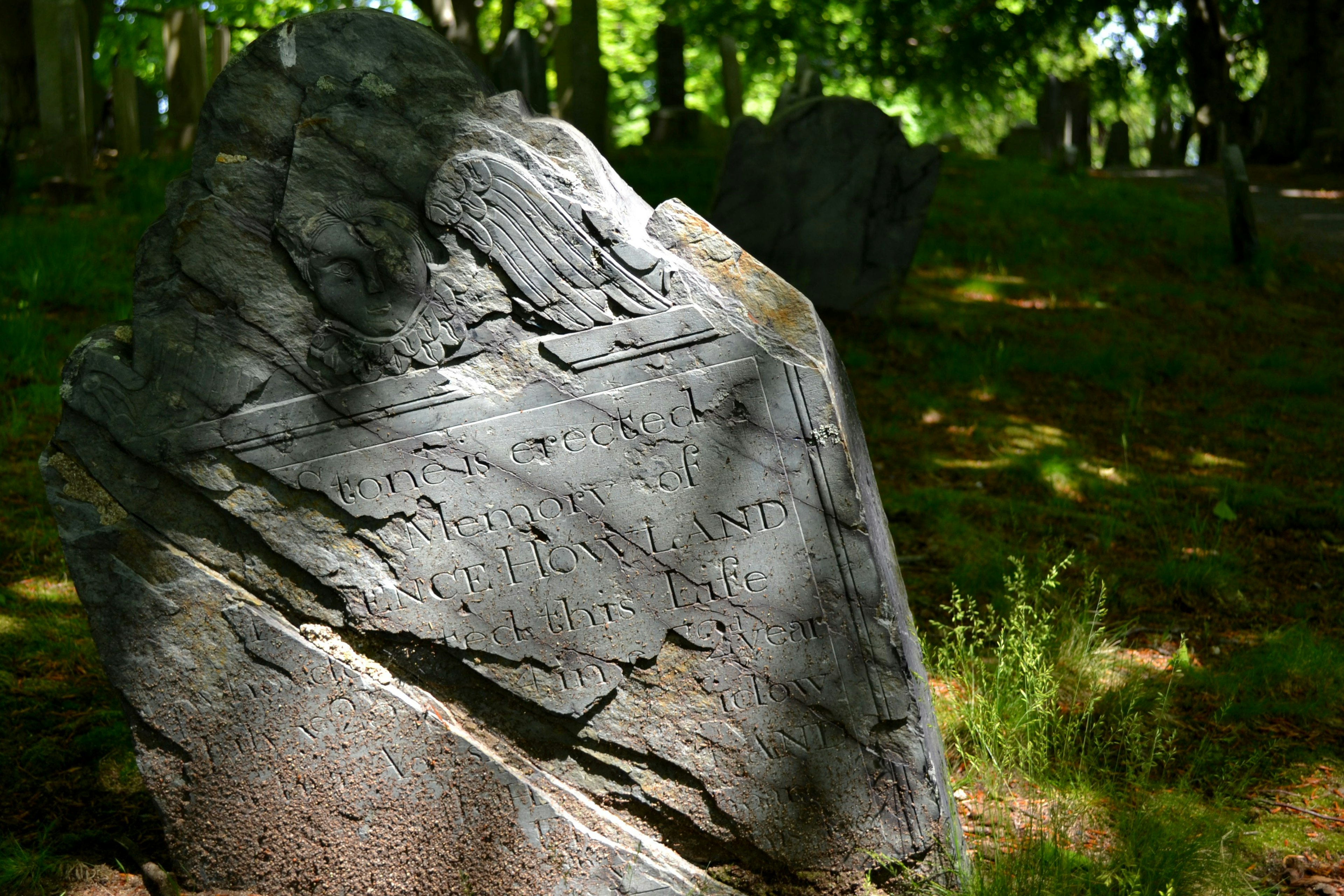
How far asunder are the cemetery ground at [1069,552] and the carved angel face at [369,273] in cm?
183

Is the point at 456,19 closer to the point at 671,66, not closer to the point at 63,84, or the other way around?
the point at 63,84

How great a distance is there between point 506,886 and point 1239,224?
9722 mm

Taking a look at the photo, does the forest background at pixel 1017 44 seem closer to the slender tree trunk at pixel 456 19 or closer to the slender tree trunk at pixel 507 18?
the slender tree trunk at pixel 507 18

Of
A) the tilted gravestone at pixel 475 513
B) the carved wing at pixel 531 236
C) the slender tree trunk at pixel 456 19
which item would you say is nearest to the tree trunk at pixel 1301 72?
the slender tree trunk at pixel 456 19

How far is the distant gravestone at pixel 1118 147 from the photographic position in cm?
1919

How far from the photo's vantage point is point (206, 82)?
12.0 metres

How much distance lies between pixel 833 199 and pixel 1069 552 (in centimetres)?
403

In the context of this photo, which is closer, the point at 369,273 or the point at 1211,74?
the point at 369,273

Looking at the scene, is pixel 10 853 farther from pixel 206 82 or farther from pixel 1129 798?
pixel 206 82

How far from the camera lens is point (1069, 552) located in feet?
16.8

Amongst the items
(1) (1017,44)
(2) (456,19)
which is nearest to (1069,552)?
(2) (456,19)

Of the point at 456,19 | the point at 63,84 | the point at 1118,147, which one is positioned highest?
the point at 456,19

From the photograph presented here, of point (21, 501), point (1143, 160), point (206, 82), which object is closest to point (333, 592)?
point (21, 501)

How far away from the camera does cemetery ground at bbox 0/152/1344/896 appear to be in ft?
10.4
